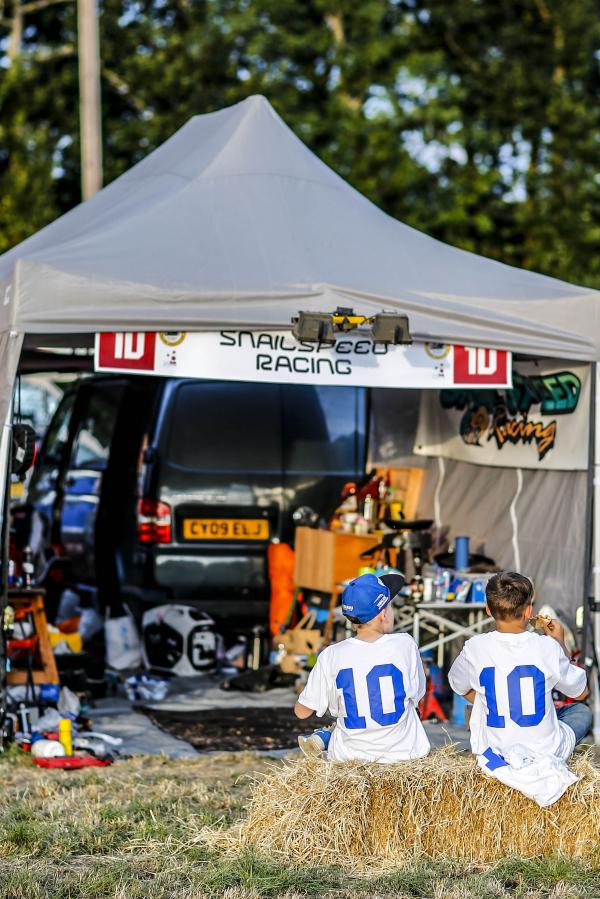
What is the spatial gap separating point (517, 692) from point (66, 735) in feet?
9.24

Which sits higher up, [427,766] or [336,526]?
[336,526]

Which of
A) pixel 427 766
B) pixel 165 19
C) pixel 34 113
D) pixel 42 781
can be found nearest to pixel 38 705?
pixel 42 781

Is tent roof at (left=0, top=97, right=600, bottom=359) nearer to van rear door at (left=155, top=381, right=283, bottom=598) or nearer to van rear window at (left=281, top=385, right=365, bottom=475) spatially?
van rear door at (left=155, top=381, right=283, bottom=598)

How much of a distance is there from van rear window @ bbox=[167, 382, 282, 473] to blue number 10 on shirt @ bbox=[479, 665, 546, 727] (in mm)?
4564

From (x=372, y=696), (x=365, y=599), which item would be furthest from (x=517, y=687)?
(x=365, y=599)

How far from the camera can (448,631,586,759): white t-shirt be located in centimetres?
528

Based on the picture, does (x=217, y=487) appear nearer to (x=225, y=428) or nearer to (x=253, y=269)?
(x=225, y=428)

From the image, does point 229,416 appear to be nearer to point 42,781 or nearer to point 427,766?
point 42,781

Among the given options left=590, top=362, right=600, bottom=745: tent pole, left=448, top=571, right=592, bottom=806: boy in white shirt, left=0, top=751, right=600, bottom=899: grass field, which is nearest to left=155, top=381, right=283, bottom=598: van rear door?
left=590, top=362, right=600, bottom=745: tent pole

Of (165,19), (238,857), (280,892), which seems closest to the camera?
(280,892)

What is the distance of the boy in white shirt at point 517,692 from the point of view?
5.23 metres

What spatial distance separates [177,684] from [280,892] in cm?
449

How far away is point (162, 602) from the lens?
952 cm

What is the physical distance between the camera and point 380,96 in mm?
23750
